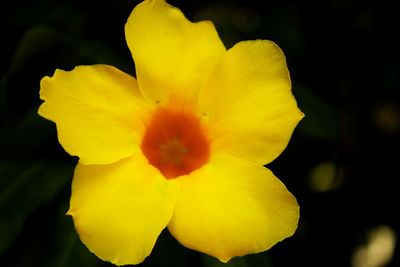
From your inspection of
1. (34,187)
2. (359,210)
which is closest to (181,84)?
(34,187)

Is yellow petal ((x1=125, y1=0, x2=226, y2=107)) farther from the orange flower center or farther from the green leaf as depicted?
the green leaf

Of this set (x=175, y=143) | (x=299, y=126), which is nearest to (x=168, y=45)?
(x=175, y=143)

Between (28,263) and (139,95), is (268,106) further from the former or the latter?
(28,263)

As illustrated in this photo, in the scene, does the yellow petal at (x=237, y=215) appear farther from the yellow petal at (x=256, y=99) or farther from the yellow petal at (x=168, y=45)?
the yellow petal at (x=168, y=45)

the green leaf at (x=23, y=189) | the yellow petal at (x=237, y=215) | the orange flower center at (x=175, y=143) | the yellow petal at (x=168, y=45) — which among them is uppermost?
the yellow petal at (x=168, y=45)

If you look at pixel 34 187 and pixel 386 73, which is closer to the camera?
pixel 34 187

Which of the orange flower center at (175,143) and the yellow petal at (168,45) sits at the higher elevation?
the yellow petal at (168,45)

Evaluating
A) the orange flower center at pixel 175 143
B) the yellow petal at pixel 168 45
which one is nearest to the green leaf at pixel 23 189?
the orange flower center at pixel 175 143
